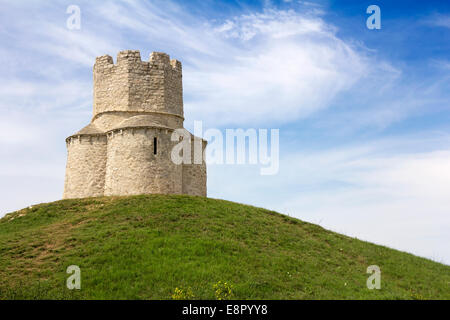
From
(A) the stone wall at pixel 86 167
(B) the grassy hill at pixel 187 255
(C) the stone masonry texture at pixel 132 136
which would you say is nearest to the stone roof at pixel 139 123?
(C) the stone masonry texture at pixel 132 136

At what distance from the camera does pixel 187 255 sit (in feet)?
68.9

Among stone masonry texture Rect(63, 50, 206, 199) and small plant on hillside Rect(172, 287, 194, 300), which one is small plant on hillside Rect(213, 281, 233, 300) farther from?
stone masonry texture Rect(63, 50, 206, 199)

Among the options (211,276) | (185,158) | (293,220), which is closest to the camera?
(211,276)

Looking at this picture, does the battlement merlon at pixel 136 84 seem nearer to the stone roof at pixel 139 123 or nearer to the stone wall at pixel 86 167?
the stone roof at pixel 139 123

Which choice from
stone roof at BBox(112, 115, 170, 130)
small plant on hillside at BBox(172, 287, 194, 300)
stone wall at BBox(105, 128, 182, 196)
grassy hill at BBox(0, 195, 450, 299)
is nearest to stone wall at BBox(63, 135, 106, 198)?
stone wall at BBox(105, 128, 182, 196)

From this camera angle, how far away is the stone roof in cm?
3294

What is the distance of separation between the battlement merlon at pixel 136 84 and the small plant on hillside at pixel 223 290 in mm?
19955

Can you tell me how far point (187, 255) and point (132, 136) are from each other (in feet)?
46.6

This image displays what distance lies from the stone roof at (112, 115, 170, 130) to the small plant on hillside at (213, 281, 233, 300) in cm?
1673

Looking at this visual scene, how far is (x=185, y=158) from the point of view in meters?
34.8
